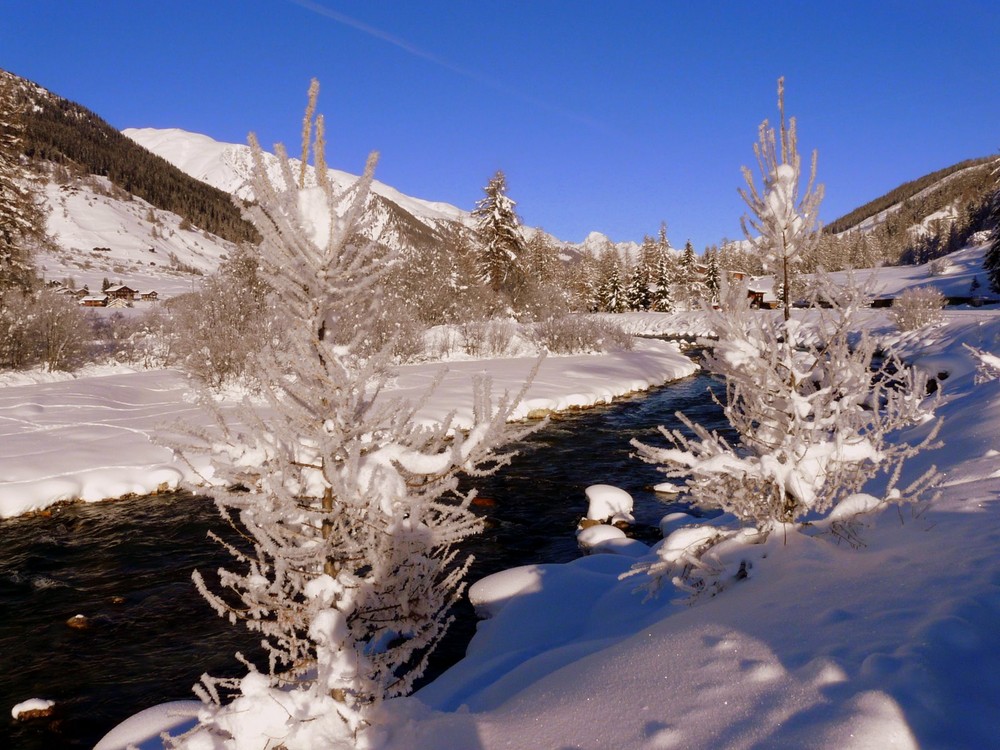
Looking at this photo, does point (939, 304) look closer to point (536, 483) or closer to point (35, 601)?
point (536, 483)

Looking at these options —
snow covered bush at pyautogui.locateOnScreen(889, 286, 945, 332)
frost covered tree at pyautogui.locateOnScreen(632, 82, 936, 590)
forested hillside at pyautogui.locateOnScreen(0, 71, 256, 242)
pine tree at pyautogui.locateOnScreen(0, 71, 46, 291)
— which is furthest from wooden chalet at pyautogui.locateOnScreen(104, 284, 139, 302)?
forested hillside at pyautogui.locateOnScreen(0, 71, 256, 242)

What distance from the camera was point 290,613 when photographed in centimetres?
320

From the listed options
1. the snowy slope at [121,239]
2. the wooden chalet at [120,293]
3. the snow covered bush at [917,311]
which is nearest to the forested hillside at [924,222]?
the snow covered bush at [917,311]

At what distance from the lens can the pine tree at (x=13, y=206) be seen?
2011 cm

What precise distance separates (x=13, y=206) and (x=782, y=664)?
88.5 feet

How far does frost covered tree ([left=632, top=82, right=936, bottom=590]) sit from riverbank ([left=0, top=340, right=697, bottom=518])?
2188 millimetres

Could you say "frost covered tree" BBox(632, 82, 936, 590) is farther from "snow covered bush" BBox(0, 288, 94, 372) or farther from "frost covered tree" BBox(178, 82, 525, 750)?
"snow covered bush" BBox(0, 288, 94, 372)

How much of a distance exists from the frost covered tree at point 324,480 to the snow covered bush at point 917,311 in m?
29.6

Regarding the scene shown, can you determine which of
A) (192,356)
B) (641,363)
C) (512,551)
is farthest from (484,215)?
(512,551)

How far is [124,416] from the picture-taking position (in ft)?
45.8

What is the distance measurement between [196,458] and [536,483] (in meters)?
6.90

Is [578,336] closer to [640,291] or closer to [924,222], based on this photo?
[640,291]

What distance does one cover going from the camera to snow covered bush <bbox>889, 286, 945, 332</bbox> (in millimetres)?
25969

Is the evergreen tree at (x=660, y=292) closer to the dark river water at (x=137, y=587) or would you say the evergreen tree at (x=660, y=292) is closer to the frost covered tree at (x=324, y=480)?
the dark river water at (x=137, y=587)
